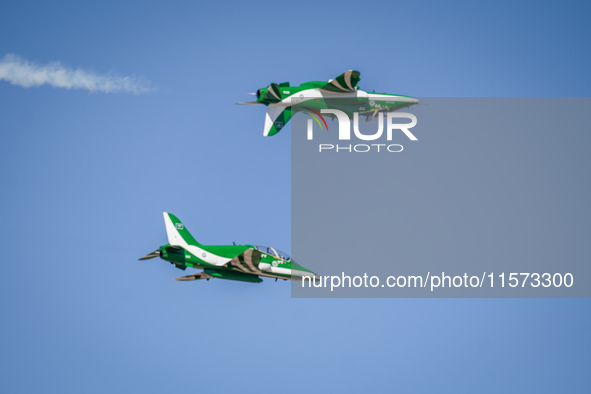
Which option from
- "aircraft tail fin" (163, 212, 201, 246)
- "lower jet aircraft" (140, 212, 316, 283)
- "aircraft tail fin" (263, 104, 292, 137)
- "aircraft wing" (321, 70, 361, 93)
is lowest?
"lower jet aircraft" (140, 212, 316, 283)

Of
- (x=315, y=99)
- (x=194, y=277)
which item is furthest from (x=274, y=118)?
(x=194, y=277)

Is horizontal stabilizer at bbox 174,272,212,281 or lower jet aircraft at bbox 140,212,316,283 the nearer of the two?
lower jet aircraft at bbox 140,212,316,283

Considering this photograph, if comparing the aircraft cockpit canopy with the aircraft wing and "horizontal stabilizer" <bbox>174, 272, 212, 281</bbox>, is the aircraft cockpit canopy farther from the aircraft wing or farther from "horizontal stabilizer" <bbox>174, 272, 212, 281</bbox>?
the aircraft wing

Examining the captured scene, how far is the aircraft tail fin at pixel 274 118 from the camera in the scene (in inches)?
2635

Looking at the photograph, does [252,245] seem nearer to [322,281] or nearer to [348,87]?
[322,281]

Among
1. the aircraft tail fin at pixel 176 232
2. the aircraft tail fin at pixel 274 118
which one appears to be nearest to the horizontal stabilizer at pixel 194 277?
the aircraft tail fin at pixel 176 232

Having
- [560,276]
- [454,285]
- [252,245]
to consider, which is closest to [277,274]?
[252,245]

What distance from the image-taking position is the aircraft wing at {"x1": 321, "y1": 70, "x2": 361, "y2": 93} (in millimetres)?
65562

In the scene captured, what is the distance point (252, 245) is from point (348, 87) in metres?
13.6

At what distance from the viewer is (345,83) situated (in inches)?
2608

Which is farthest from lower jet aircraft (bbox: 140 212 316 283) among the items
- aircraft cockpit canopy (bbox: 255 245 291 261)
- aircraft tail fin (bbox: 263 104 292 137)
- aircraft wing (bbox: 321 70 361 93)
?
aircraft wing (bbox: 321 70 361 93)

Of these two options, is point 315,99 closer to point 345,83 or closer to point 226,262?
point 345,83

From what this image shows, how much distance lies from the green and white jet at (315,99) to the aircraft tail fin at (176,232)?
9.33 metres

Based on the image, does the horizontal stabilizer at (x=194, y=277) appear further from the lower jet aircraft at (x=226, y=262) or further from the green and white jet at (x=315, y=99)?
the green and white jet at (x=315, y=99)
